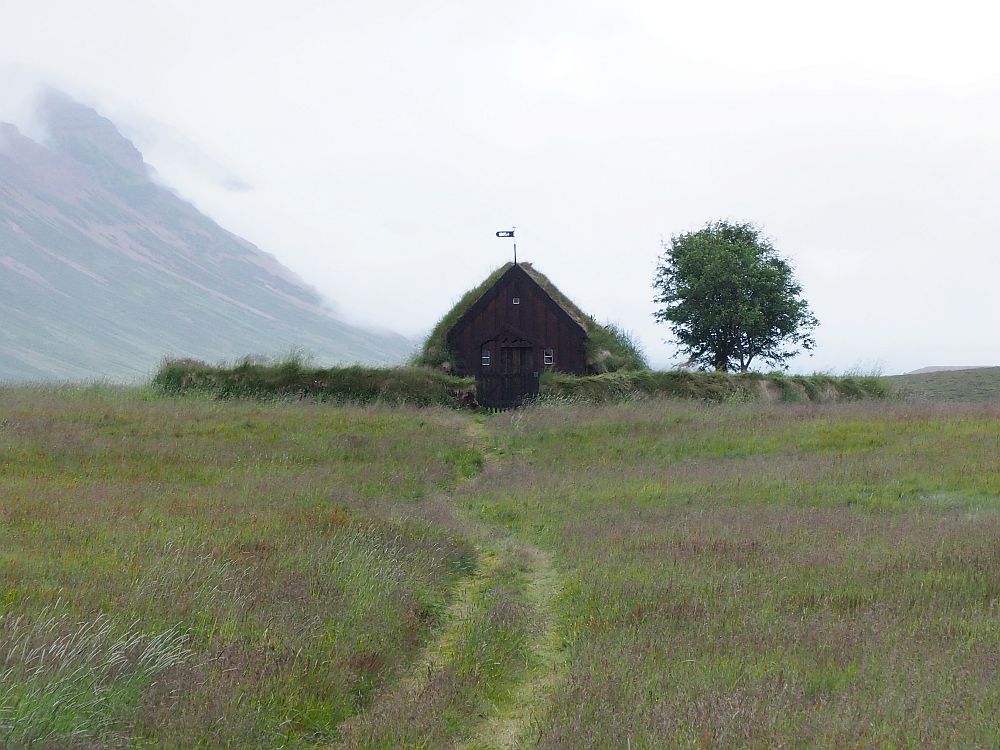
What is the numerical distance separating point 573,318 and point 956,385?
24.3 metres

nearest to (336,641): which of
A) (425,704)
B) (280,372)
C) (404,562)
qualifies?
(425,704)

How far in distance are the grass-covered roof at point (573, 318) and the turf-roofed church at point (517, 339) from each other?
2.0 inches

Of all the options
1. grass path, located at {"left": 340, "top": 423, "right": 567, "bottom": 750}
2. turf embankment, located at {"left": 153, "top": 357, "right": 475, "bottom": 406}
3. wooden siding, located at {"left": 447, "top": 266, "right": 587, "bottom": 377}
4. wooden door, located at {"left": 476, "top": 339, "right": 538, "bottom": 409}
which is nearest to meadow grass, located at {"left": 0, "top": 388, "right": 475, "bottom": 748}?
grass path, located at {"left": 340, "top": 423, "right": 567, "bottom": 750}

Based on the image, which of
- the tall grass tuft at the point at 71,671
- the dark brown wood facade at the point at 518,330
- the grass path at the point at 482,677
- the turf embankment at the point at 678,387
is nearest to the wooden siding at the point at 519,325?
the dark brown wood facade at the point at 518,330

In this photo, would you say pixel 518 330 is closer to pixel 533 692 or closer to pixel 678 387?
pixel 678 387

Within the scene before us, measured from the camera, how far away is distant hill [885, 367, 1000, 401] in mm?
45625

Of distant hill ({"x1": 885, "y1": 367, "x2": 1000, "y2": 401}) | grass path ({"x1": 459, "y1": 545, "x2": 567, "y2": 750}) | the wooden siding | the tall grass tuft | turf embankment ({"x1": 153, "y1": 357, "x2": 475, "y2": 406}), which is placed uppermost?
the wooden siding

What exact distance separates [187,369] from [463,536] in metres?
24.6

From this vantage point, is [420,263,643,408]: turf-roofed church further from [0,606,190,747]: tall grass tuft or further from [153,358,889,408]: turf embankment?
[0,606,190,747]: tall grass tuft

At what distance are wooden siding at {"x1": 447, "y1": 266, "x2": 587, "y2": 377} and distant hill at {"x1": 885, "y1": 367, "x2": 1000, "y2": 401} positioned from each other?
54.2 ft

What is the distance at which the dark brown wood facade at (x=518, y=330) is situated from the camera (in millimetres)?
42719

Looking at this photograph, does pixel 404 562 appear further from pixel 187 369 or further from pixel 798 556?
pixel 187 369

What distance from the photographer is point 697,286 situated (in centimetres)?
5134

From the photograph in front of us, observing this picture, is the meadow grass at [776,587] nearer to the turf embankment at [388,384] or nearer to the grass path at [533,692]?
the grass path at [533,692]
